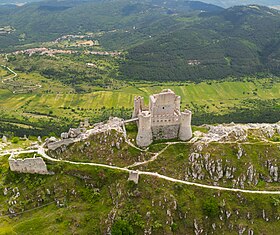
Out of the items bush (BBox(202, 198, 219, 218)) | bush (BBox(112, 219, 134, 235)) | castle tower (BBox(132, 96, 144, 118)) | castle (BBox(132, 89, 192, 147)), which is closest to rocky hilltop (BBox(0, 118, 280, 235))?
bush (BBox(202, 198, 219, 218))

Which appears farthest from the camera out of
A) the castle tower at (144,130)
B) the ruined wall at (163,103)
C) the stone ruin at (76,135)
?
the stone ruin at (76,135)

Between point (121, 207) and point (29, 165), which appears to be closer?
point (121, 207)

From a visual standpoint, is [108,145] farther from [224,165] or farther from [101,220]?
[224,165]

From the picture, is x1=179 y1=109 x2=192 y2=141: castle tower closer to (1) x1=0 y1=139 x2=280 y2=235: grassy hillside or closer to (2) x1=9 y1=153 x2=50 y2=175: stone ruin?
(1) x1=0 y1=139 x2=280 y2=235: grassy hillside

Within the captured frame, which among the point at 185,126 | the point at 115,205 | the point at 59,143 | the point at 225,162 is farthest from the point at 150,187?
the point at 59,143

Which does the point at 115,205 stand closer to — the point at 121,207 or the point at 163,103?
the point at 121,207

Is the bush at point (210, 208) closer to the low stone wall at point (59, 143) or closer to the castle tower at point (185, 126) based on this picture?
the castle tower at point (185, 126)

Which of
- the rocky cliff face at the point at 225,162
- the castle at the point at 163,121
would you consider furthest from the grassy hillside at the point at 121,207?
the castle at the point at 163,121

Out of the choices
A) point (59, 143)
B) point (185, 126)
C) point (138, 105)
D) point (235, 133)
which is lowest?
point (59, 143)
